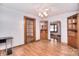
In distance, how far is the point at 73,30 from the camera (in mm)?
2100

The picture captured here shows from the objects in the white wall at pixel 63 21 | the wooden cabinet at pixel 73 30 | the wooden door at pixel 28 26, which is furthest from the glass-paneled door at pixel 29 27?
the wooden cabinet at pixel 73 30

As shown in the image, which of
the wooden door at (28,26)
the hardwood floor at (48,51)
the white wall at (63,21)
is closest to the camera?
the hardwood floor at (48,51)

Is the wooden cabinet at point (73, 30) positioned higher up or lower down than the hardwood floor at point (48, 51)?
higher up

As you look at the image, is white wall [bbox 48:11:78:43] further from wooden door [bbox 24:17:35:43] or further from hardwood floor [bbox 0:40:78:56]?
wooden door [bbox 24:17:35:43]

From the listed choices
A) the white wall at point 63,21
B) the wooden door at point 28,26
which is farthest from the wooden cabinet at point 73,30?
the wooden door at point 28,26

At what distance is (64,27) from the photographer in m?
2.39

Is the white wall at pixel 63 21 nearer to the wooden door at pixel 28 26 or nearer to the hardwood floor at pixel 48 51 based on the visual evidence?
the hardwood floor at pixel 48 51

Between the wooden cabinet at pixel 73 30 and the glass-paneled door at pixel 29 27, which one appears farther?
the glass-paneled door at pixel 29 27

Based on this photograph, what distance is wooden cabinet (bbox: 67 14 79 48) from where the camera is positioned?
189 cm

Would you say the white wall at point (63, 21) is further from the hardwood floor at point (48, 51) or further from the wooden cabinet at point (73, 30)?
the hardwood floor at point (48, 51)

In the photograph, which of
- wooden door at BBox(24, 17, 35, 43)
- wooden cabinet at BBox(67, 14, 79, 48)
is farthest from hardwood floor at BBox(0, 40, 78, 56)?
wooden door at BBox(24, 17, 35, 43)

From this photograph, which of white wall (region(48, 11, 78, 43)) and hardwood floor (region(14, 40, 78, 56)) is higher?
white wall (region(48, 11, 78, 43))

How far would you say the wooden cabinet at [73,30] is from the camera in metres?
1.89

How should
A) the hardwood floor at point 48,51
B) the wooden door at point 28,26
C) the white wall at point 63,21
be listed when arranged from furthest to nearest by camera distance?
the wooden door at point 28,26 < the white wall at point 63,21 < the hardwood floor at point 48,51
